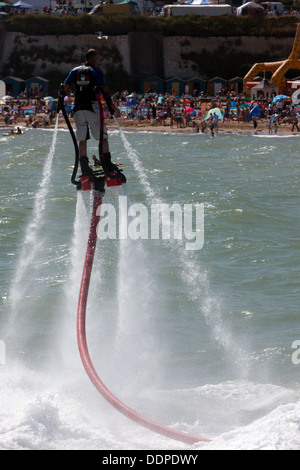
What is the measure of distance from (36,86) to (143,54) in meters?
9.47

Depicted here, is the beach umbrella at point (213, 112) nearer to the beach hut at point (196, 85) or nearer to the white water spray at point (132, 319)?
the beach hut at point (196, 85)

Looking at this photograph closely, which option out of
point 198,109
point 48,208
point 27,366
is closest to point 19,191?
point 48,208

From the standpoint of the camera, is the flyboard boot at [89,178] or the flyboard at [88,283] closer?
the flyboard at [88,283]

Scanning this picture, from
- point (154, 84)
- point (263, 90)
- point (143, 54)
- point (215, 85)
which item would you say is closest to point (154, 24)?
point (143, 54)

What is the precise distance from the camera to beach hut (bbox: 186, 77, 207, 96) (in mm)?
65750

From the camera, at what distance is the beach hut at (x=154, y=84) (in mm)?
66438

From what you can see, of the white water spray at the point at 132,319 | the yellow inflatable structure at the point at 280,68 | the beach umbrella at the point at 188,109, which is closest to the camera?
the white water spray at the point at 132,319

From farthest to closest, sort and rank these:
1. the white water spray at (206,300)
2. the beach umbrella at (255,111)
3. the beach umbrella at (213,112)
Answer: the beach umbrella at (255,111) < the beach umbrella at (213,112) < the white water spray at (206,300)

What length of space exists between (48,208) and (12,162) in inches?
579

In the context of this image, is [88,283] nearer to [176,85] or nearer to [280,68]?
[280,68]

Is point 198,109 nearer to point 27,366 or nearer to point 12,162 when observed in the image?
point 12,162

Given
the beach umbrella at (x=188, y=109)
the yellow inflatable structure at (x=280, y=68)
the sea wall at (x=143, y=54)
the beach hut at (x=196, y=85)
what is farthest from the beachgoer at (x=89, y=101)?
the sea wall at (x=143, y=54)

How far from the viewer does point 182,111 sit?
56.1m

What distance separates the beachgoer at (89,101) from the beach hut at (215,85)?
55679mm
